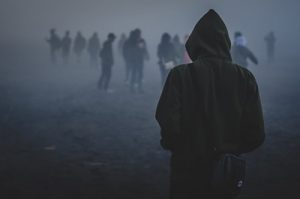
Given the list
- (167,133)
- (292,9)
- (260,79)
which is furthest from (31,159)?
(292,9)

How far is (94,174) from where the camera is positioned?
588 centimetres

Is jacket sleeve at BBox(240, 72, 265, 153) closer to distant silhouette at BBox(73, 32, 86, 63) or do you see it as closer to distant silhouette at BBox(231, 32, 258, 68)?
distant silhouette at BBox(231, 32, 258, 68)

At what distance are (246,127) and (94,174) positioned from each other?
11.2ft

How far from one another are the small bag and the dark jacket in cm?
9

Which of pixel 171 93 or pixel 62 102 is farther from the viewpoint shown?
pixel 62 102

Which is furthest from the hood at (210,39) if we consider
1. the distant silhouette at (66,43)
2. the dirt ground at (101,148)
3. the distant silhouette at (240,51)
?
the distant silhouette at (66,43)

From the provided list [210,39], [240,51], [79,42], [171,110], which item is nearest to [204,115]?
[171,110]

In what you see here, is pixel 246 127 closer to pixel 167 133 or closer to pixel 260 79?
pixel 167 133

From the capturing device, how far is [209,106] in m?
2.82

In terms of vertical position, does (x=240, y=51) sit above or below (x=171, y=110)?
above

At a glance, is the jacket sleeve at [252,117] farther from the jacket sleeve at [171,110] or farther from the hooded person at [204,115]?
the jacket sleeve at [171,110]

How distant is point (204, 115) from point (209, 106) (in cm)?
7

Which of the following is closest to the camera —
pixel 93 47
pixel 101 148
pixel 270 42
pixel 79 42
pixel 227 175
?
pixel 227 175

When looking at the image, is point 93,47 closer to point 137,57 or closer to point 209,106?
point 137,57
